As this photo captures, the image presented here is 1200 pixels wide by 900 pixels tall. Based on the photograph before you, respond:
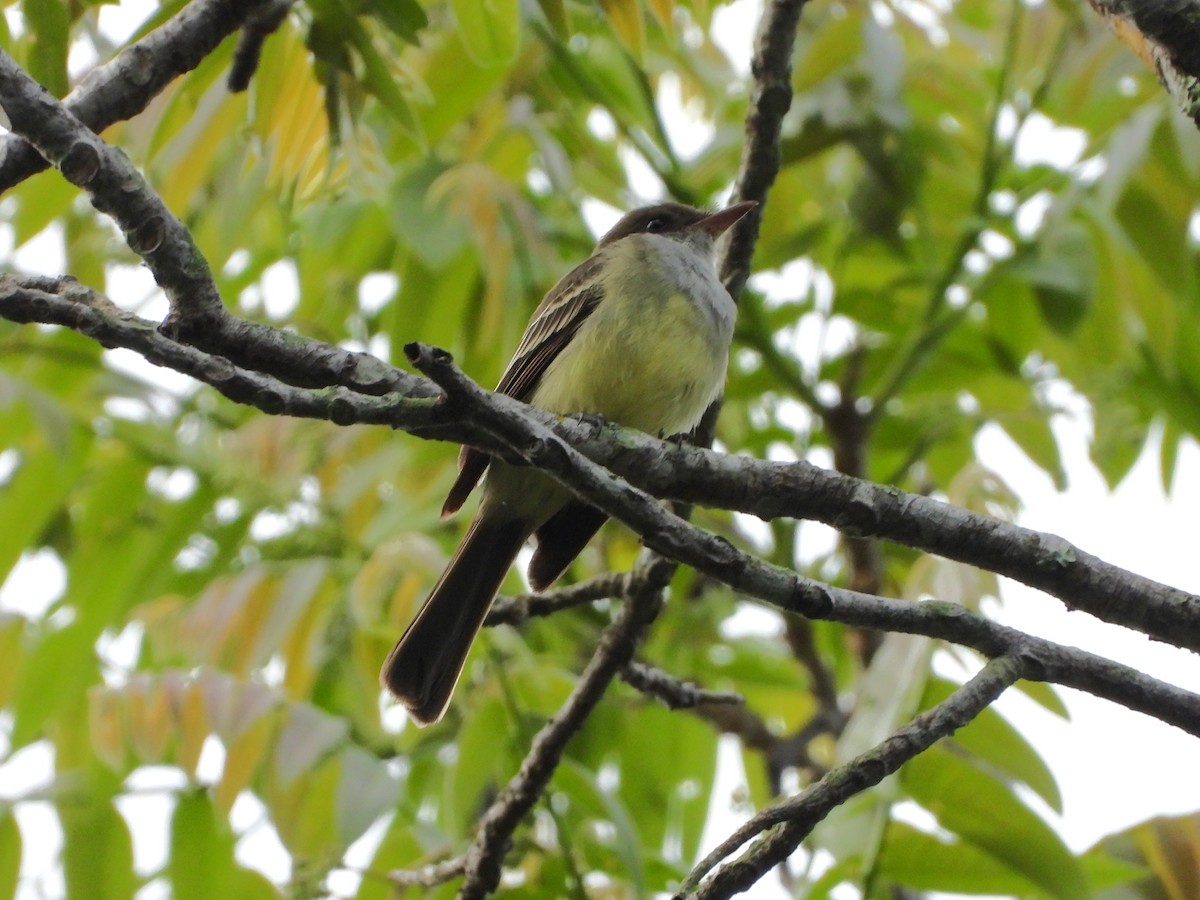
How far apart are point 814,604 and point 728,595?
298 cm

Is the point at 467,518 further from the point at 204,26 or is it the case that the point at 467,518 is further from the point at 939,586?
the point at 204,26

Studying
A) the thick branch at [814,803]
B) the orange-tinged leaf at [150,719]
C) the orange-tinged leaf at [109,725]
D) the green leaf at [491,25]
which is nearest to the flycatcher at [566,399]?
the orange-tinged leaf at [150,719]

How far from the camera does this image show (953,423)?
4.67m

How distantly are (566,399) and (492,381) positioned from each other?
2.13ft

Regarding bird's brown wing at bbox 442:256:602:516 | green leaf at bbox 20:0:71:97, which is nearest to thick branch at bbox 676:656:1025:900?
green leaf at bbox 20:0:71:97

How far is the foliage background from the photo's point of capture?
3.29 meters

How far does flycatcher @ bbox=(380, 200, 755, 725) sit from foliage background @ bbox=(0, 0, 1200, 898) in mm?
154

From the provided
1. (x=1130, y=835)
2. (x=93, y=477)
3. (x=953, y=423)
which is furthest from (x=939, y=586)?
(x=93, y=477)

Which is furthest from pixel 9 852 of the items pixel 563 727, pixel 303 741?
pixel 563 727

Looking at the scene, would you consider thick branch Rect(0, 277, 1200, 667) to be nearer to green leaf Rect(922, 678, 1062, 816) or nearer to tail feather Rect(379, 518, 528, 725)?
green leaf Rect(922, 678, 1062, 816)

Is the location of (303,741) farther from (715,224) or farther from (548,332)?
(715,224)

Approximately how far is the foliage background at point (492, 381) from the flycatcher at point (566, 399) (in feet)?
0.50

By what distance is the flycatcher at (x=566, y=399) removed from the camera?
12.1ft

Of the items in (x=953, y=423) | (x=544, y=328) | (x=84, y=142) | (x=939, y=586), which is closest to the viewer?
(x=84, y=142)
